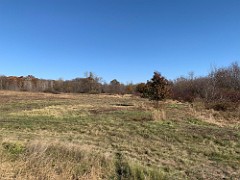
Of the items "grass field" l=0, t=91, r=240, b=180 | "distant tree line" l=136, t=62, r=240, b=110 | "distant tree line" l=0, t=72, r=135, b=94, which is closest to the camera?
"grass field" l=0, t=91, r=240, b=180

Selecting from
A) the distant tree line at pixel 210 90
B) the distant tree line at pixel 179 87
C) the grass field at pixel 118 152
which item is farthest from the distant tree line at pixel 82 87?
the grass field at pixel 118 152

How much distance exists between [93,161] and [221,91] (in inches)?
1386

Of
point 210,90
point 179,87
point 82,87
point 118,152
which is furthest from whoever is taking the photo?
point 82,87

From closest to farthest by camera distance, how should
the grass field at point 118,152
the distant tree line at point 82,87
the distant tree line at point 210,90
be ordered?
the grass field at point 118,152 → the distant tree line at point 210,90 → the distant tree line at point 82,87

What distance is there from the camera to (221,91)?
3978 centimetres

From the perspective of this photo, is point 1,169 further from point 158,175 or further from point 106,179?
point 158,175

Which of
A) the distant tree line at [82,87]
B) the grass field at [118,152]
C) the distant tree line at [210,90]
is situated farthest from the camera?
the distant tree line at [82,87]

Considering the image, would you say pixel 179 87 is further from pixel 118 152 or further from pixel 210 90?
pixel 118 152

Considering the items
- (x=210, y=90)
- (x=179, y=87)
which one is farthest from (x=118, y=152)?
(x=179, y=87)

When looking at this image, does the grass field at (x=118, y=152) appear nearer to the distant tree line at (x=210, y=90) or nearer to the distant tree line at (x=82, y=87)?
the distant tree line at (x=210, y=90)

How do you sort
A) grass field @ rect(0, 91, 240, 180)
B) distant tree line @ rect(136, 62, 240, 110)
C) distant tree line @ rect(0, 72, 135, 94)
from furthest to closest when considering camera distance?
distant tree line @ rect(0, 72, 135, 94) < distant tree line @ rect(136, 62, 240, 110) < grass field @ rect(0, 91, 240, 180)

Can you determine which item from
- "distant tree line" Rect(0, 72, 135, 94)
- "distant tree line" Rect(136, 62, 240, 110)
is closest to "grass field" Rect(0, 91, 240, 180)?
"distant tree line" Rect(136, 62, 240, 110)

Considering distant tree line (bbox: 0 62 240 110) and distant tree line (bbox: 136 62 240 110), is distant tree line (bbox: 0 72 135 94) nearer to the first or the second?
distant tree line (bbox: 0 62 240 110)

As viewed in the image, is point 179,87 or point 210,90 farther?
point 179,87
